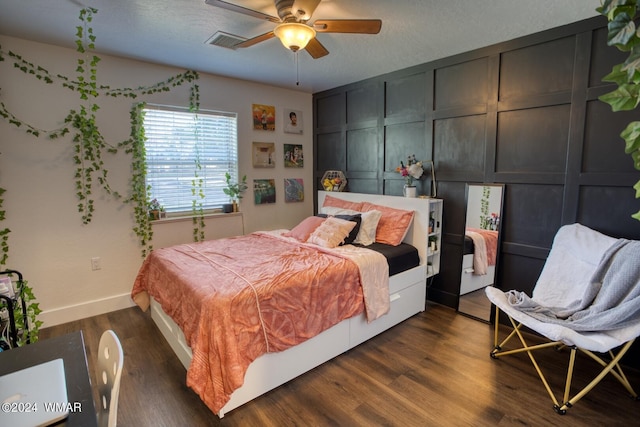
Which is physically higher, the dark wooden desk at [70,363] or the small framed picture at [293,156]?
the small framed picture at [293,156]

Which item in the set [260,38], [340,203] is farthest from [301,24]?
[340,203]

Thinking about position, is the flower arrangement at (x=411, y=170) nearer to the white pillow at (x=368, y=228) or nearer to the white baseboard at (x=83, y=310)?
the white pillow at (x=368, y=228)

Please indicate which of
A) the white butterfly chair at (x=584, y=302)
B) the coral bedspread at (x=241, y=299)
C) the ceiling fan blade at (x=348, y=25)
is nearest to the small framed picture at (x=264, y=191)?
the coral bedspread at (x=241, y=299)

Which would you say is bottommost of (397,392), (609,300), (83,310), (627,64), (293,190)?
(397,392)

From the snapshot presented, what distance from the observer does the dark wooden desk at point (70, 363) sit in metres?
0.92

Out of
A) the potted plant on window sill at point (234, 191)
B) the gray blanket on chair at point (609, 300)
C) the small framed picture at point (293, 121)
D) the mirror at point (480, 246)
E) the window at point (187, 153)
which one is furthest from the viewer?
the small framed picture at point (293, 121)

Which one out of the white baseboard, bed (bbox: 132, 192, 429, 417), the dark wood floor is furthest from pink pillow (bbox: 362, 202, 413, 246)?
the white baseboard

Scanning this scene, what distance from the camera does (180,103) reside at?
11.7 ft

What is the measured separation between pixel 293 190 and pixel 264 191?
1.58ft

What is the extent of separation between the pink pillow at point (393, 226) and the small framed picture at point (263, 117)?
2.00 meters

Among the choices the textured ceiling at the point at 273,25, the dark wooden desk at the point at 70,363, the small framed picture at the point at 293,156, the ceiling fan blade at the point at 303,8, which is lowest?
Result: the dark wooden desk at the point at 70,363

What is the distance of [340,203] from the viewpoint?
3.88m

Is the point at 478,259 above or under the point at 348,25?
under

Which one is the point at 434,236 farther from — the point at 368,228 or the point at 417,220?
the point at 368,228
